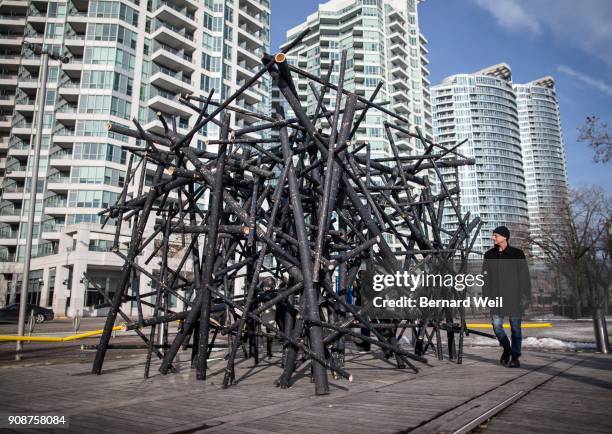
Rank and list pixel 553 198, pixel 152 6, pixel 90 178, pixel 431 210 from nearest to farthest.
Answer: pixel 431 210, pixel 553 198, pixel 90 178, pixel 152 6

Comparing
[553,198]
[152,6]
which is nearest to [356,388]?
[553,198]

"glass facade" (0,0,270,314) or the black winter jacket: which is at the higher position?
"glass facade" (0,0,270,314)

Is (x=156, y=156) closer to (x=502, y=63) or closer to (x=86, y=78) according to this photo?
(x=86, y=78)

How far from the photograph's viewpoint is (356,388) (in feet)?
17.9

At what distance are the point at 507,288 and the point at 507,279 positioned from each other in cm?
18

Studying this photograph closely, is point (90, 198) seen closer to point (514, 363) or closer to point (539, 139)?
point (514, 363)

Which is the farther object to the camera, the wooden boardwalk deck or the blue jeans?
the blue jeans

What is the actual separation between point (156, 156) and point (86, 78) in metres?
52.3

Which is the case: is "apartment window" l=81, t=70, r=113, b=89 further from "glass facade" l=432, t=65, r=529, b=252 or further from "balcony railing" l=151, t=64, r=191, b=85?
"glass facade" l=432, t=65, r=529, b=252

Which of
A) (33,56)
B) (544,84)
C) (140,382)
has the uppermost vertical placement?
(544,84)

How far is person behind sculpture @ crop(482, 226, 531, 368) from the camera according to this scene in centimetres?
710

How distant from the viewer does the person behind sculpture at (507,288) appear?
7.10m

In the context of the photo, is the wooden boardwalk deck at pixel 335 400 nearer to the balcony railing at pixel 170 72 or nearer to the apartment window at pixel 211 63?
the balcony railing at pixel 170 72

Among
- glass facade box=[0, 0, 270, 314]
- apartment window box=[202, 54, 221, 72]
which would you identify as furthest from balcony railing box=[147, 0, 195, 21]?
apartment window box=[202, 54, 221, 72]
